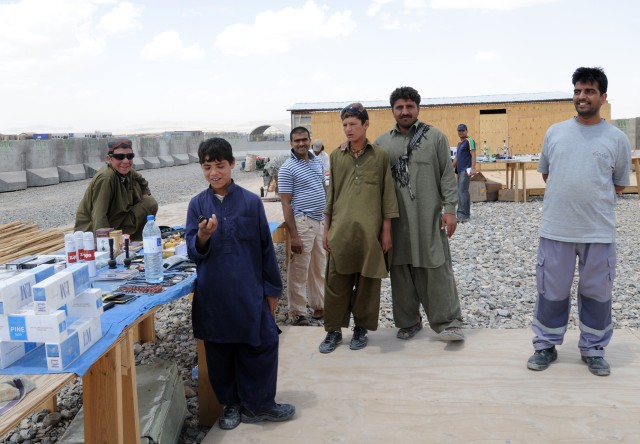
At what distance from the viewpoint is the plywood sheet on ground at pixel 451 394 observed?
311 centimetres

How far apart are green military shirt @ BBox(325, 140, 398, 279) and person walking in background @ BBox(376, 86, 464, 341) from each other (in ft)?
0.53

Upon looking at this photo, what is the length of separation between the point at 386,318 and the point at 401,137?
2350 mm

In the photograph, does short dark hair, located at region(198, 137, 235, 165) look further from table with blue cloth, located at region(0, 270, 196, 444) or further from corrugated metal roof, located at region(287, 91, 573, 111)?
corrugated metal roof, located at region(287, 91, 573, 111)

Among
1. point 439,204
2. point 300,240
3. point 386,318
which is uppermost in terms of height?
point 439,204

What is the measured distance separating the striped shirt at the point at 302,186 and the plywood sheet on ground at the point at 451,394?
1372 millimetres

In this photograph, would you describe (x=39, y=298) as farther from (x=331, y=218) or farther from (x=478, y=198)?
(x=478, y=198)

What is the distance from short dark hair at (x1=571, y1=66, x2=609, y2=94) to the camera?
11.7ft

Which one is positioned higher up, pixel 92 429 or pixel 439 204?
pixel 439 204

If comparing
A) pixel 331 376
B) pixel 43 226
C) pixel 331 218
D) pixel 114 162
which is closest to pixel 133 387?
pixel 331 376

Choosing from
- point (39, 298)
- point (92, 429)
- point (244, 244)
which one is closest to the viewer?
point (39, 298)

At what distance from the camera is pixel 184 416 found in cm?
371

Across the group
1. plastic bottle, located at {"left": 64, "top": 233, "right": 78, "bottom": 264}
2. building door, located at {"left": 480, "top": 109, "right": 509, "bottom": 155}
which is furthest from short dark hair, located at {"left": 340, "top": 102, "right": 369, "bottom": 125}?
building door, located at {"left": 480, "top": 109, "right": 509, "bottom": 155}

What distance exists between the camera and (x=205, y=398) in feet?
12.0

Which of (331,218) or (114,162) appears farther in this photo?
(114,162)
